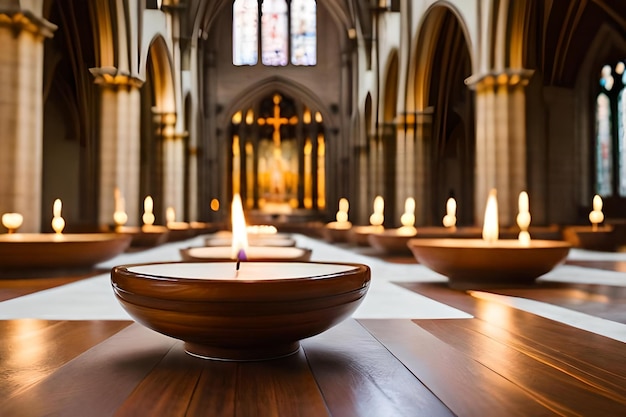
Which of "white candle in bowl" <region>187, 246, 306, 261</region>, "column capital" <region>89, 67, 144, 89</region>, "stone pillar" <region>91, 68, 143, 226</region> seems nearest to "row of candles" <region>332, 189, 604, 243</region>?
"white candle in bowl" <region>187, 246, 306, 261</region>

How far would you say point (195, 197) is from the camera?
22.6 m

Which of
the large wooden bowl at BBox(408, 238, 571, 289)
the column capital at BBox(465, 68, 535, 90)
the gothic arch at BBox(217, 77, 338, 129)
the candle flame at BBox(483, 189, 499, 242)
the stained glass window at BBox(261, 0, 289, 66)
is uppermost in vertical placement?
the stained glass window at BBox(261, 0, 289, 66)

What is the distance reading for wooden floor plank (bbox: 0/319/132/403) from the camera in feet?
6.41

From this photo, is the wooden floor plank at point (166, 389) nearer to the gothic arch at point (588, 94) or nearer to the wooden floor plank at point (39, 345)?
the wooden floor plank at point (39, 345)

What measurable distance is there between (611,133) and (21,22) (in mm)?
16063

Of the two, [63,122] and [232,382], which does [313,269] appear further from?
[63,122]

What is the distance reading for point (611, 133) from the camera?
17.7 m

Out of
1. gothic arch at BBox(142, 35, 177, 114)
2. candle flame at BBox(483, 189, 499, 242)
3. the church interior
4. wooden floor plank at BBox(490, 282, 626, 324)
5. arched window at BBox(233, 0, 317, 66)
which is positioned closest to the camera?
the church interior

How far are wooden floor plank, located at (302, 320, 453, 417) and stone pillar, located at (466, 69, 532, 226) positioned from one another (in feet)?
28.3

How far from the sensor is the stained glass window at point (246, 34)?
27.5 meters

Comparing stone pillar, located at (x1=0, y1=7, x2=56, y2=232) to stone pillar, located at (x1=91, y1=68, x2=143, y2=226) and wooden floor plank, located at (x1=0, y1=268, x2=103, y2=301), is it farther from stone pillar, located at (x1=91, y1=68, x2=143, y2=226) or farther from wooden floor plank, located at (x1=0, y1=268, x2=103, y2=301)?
stone pillar, located at (x1=91, y1=68, x2=143, y2=226)

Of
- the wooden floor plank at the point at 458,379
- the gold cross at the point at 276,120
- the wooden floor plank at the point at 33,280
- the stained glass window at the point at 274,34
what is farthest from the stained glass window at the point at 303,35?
the wooden floor plank at the point at 458,379

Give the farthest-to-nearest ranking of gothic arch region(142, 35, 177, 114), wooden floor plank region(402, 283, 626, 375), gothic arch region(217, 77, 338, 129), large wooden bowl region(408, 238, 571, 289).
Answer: gothic arch region(217, 77, 338, 129), gothic arch region(142, 35, 177, 114), large wooden bowl region(408, 238, 571, 289), wooden floor plank region(402, 283, 626, 375)

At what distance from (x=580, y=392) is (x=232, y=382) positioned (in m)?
1.06
